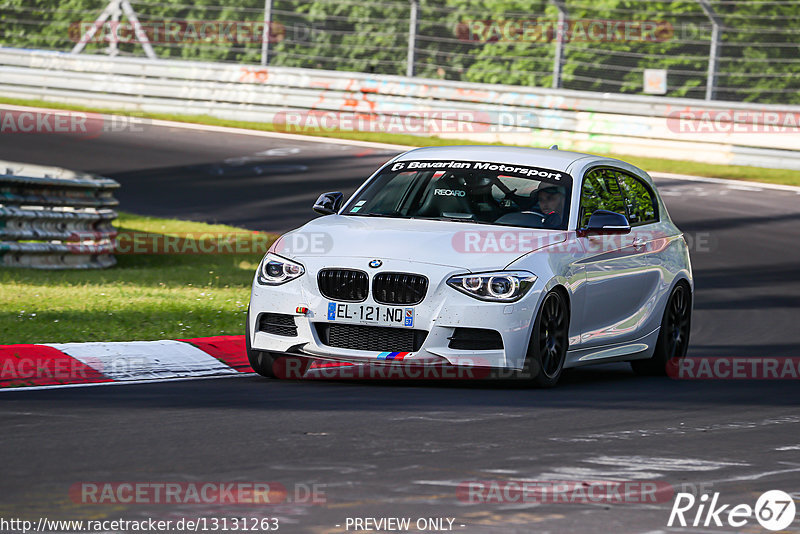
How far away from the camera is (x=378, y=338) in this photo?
29.5ft

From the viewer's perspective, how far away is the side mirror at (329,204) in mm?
10359

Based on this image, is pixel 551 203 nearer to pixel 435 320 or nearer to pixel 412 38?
pixel 435 320

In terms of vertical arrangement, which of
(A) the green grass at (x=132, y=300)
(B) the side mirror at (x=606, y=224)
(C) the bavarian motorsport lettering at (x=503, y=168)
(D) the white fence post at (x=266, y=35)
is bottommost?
(A) the green grass at (x=132, y=300)

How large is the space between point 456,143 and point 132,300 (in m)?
13.8

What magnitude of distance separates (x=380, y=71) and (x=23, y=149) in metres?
8.52

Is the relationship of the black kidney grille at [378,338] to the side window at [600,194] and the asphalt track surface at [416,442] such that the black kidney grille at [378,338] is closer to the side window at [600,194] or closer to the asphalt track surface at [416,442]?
the asphalt track surface at [416,442]

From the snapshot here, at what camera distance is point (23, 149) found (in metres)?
24.0

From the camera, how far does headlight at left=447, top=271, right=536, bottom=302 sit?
29.4ft

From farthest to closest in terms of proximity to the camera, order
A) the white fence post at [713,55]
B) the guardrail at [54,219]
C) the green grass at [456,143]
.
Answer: the white fence post at [713,55]
the green grass at [456,143]
the guardrail at [54,219]

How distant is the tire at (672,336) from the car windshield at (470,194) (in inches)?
64.8

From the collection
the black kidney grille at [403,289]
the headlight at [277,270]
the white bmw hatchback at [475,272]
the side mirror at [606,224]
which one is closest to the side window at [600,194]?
the white bmw hatchback at [475,272]

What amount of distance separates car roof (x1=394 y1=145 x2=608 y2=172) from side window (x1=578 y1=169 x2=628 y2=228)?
0.17m

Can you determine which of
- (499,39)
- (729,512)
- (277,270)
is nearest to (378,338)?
(277,270)

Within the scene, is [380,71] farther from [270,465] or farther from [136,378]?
[270,465]
